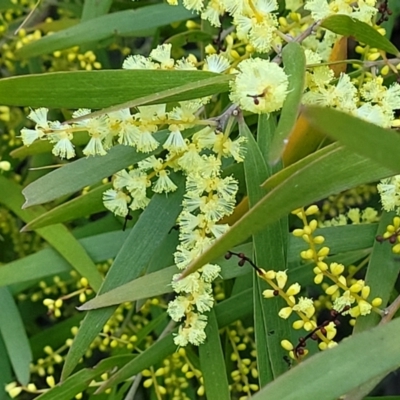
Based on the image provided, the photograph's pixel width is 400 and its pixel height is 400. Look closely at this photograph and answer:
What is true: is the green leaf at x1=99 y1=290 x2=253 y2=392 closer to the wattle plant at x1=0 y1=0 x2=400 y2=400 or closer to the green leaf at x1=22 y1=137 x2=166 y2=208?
the wattle plant at x1=0 y1=0 x2=400 y2=400

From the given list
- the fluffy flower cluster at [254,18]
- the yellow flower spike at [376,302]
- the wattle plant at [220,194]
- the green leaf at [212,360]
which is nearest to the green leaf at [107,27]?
the wattle plant at [220,194]

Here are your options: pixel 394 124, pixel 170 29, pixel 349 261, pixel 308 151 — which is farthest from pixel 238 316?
pixel 170 29

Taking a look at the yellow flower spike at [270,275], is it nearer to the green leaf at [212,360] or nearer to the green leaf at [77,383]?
the green leaf at [212,360]

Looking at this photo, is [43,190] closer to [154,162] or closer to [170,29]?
[154,162]

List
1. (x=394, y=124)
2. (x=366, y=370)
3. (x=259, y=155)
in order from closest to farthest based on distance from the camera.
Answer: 1. (x=366, y=370)
2. (x=394, y=124)
3. (x=259, y=155)

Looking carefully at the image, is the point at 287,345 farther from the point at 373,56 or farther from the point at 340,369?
the point at 373,56

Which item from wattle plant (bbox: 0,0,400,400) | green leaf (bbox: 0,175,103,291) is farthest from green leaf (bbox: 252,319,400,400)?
green leaf (bbox: 0,175,103,291)

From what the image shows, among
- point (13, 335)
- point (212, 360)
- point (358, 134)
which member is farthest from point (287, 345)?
point (13, 335)
